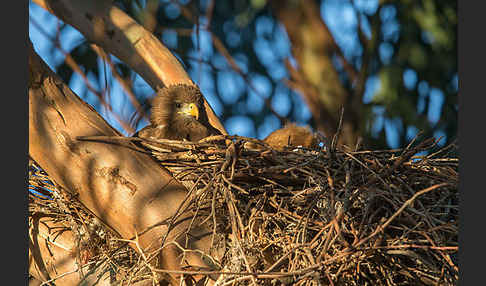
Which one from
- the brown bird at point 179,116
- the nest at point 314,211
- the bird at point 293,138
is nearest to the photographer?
the nest at point 314,211

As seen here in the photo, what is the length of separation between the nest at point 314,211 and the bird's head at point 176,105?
3.54 ft

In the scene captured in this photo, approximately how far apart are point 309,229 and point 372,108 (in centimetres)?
274

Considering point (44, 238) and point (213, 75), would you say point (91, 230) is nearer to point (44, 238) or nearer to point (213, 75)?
point (44, 238)

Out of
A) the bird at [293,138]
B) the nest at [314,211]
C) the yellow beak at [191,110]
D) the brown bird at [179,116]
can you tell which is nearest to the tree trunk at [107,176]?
the nest at [314,211]

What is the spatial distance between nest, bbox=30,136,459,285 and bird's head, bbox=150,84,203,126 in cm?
108

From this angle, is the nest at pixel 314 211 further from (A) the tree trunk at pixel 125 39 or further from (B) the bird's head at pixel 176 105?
(A) the tree trunk at pixel 125 39

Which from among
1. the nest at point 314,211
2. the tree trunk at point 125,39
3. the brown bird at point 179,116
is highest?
the tree trunk at point 125,39

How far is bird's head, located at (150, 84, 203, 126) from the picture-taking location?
3898 mm

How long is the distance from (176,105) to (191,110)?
117mm

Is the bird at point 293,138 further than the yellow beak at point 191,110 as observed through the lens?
Yes

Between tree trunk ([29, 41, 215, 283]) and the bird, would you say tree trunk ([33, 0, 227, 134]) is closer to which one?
the bird

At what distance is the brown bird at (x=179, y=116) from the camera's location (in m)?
3.78

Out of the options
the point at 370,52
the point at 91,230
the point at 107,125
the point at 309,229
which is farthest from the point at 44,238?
the point at 370,52

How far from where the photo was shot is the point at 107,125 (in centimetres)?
260
